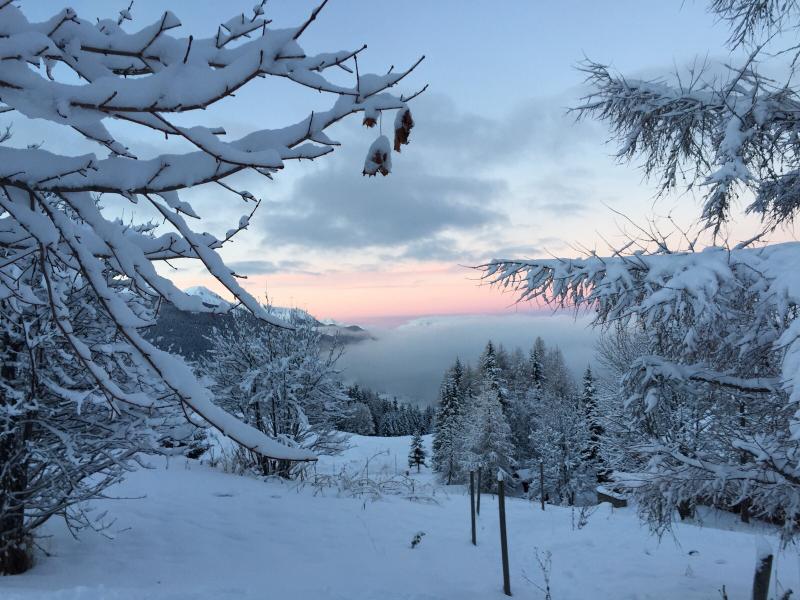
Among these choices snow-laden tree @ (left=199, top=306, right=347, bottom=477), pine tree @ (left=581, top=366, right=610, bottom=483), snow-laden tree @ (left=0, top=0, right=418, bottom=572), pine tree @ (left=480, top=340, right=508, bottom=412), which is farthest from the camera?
pine tree @ (left=480, top=340, right=508, bottom=412)

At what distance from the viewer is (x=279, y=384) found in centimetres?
1376

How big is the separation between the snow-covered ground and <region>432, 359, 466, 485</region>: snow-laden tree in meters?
29.2

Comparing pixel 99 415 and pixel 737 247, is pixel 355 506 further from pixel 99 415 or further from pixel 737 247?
pixel 737 247

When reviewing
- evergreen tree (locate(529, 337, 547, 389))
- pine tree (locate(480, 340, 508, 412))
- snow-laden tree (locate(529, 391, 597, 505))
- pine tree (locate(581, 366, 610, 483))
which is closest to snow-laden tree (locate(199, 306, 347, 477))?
pine tree (locate(581, 366, 610, 483))

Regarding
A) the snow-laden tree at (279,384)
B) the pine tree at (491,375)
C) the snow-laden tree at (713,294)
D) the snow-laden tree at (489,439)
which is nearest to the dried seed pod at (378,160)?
the snow-laden tree at (713,294)

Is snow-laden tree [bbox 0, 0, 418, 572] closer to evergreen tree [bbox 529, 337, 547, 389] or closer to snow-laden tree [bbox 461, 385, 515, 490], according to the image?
snow-laden tree [bbox 461, 385, 515, 490]

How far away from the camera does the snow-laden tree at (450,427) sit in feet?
135

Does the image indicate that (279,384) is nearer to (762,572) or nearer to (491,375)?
(762,572)

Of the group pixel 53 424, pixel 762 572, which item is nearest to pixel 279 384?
pixel 53 424

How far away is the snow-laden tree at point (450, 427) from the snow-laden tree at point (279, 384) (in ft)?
80.5

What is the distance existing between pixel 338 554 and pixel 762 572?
15.8 ft

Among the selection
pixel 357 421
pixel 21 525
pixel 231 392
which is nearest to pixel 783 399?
pixel 21 525

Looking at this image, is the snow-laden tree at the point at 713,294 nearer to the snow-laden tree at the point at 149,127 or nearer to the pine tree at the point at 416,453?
the snow-laden tree at the point at 149,127

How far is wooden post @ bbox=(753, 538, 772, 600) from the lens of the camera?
158 inches
